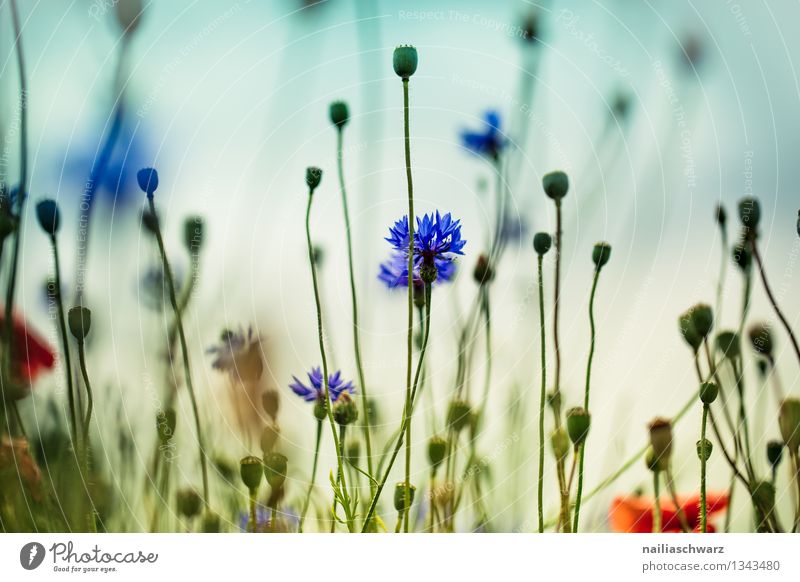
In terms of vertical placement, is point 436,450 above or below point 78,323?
below

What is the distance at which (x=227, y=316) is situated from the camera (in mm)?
757

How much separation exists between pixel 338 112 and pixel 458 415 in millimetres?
282

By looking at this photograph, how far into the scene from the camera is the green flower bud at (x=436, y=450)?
A: 26.4 inches

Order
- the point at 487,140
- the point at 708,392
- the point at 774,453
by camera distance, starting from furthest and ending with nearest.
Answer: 1. the point at 487,140
2. the point at 774,453
3. the point at 708,392

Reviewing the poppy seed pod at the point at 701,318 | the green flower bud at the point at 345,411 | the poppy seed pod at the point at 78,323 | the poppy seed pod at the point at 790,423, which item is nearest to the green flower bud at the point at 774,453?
the poppy seed pod at the point at 790,423

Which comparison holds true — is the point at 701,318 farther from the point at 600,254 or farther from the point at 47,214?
the point at 47,214

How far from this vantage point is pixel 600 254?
2.15 ft

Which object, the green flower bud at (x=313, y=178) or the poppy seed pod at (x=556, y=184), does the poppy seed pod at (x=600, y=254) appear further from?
the green flower bud at (x=313, y=178)

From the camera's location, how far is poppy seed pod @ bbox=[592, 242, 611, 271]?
0.66 meters

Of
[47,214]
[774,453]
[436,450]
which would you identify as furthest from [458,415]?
[47,214]

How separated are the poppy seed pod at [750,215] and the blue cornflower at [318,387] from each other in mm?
374

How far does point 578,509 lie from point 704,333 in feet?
0.55
